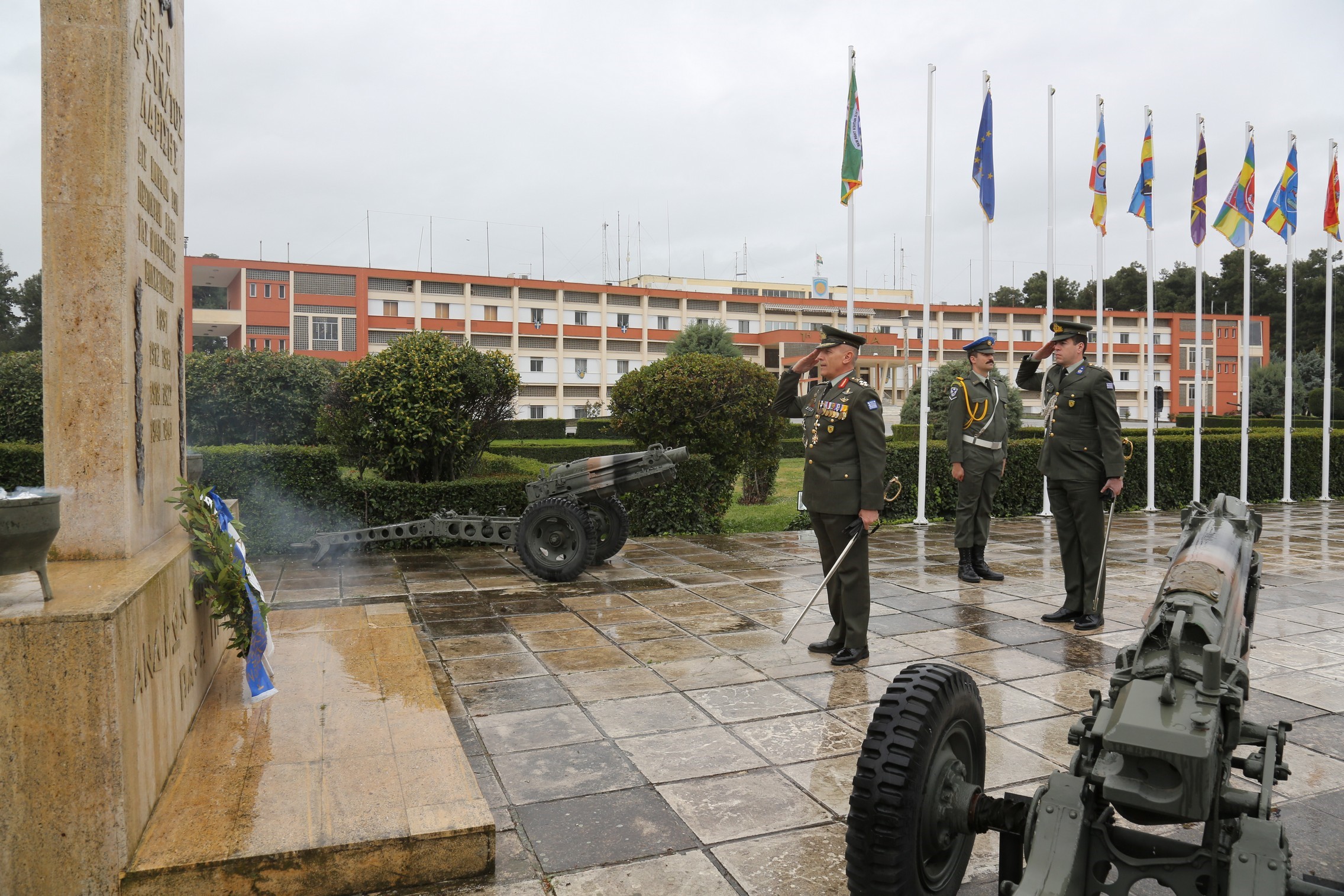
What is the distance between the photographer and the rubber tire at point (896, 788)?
84.5 inches

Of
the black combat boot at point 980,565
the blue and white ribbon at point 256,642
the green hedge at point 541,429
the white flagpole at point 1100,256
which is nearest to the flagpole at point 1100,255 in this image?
the white flagpole at point 1100,256

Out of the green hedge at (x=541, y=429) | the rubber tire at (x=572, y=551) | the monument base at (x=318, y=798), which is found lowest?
the monument base at (x=318, y=798)

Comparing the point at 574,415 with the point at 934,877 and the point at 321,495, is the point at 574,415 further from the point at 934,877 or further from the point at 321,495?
the point at 934,877

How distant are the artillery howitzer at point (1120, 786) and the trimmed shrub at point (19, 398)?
11.5 metres

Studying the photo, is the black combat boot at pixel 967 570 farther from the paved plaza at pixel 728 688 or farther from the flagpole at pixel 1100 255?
the flagpole at pixel 1100 255

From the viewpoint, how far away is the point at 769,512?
14375 millimetres

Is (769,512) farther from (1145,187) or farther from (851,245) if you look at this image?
(1145,187)

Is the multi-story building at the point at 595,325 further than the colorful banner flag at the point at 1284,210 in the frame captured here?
Yes

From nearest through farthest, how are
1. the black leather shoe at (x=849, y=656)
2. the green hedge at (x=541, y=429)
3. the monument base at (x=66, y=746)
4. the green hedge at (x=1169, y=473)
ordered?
1. the monument base at (x=66, y=746)
2. the black leather shoe at (x=849, y=656)
3. the green hedge at (x=1169, y=473)
4. the green hedge at (x=541, y=429)

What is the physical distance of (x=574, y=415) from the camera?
245 ft

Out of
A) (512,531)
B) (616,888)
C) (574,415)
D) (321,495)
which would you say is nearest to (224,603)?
(616,888)

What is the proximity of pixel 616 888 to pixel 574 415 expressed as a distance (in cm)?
7243

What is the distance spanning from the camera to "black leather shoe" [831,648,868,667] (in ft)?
17.4

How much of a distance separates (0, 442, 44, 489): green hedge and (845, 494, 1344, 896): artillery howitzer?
9.20 meters
